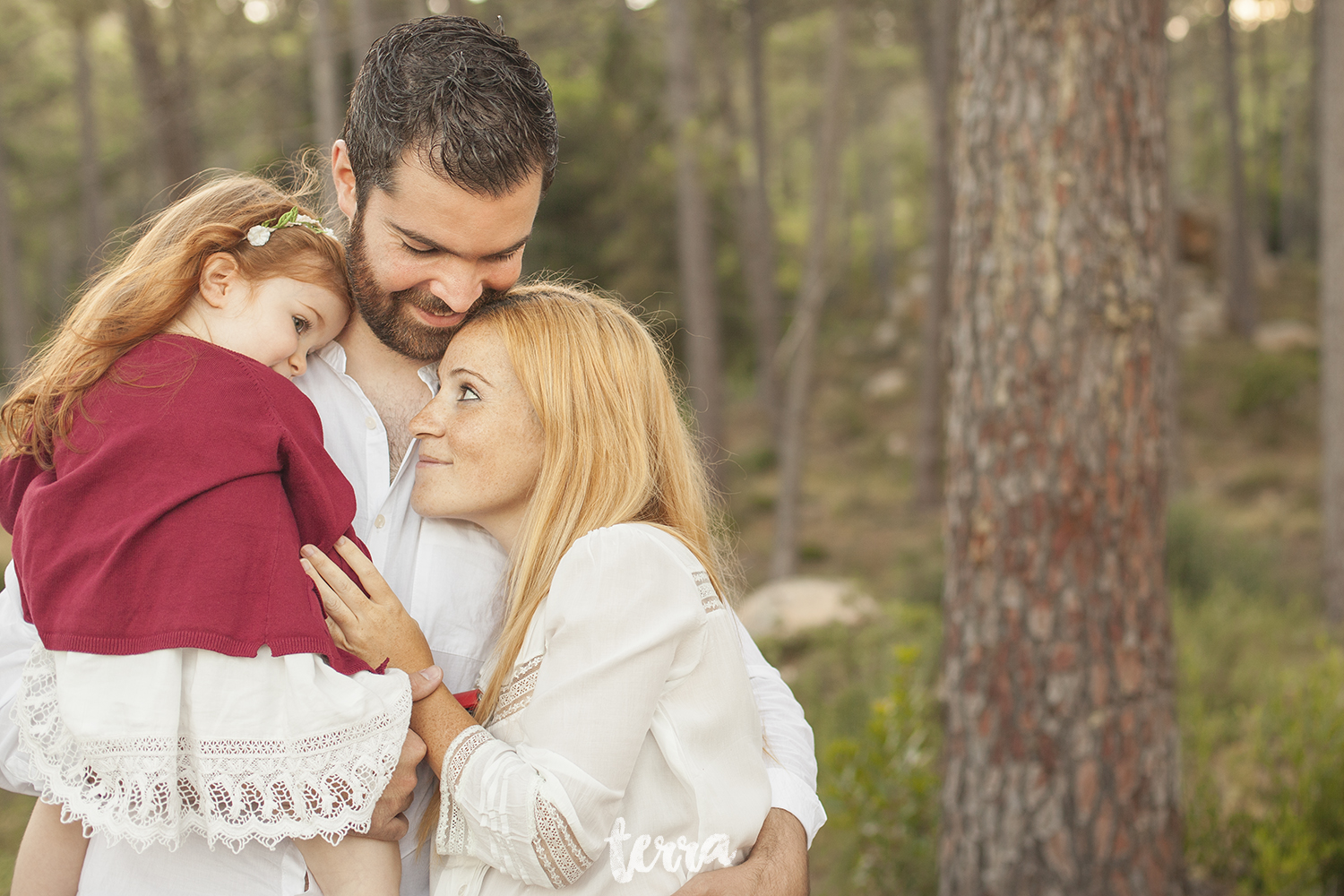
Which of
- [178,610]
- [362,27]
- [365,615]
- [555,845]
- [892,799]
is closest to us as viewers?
[178,610]

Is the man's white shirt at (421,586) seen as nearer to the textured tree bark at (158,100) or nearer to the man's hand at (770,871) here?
the man's hand at (770,871)

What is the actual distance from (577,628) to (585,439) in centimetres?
39

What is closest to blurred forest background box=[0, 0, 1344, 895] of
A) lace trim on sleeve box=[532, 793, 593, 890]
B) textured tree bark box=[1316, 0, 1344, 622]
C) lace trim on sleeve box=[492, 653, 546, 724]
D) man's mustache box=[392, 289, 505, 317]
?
textured tree bark box=[1316, 0, 1344, 622]

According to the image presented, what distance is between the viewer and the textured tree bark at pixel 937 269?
424 inches

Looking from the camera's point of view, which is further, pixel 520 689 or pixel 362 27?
pixel 362 27

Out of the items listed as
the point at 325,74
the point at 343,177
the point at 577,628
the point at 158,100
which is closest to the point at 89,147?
the point at 158,100

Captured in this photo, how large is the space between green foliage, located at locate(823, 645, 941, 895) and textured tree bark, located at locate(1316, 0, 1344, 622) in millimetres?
4588

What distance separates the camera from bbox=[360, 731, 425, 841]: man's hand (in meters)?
1.63

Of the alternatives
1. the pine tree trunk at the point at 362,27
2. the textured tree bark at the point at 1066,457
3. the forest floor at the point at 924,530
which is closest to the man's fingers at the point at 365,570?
the forest floor at the point at 924,530

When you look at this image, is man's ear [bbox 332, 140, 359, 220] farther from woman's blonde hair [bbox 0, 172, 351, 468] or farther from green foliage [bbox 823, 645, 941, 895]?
green foliage [bbox 823, 645, 941, 895]

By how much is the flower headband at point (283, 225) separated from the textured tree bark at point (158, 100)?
14141 millimetres

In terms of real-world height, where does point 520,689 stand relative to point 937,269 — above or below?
below

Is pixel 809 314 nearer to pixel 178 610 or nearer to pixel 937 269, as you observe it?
pixel 937 269

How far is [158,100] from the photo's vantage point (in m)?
14.7
